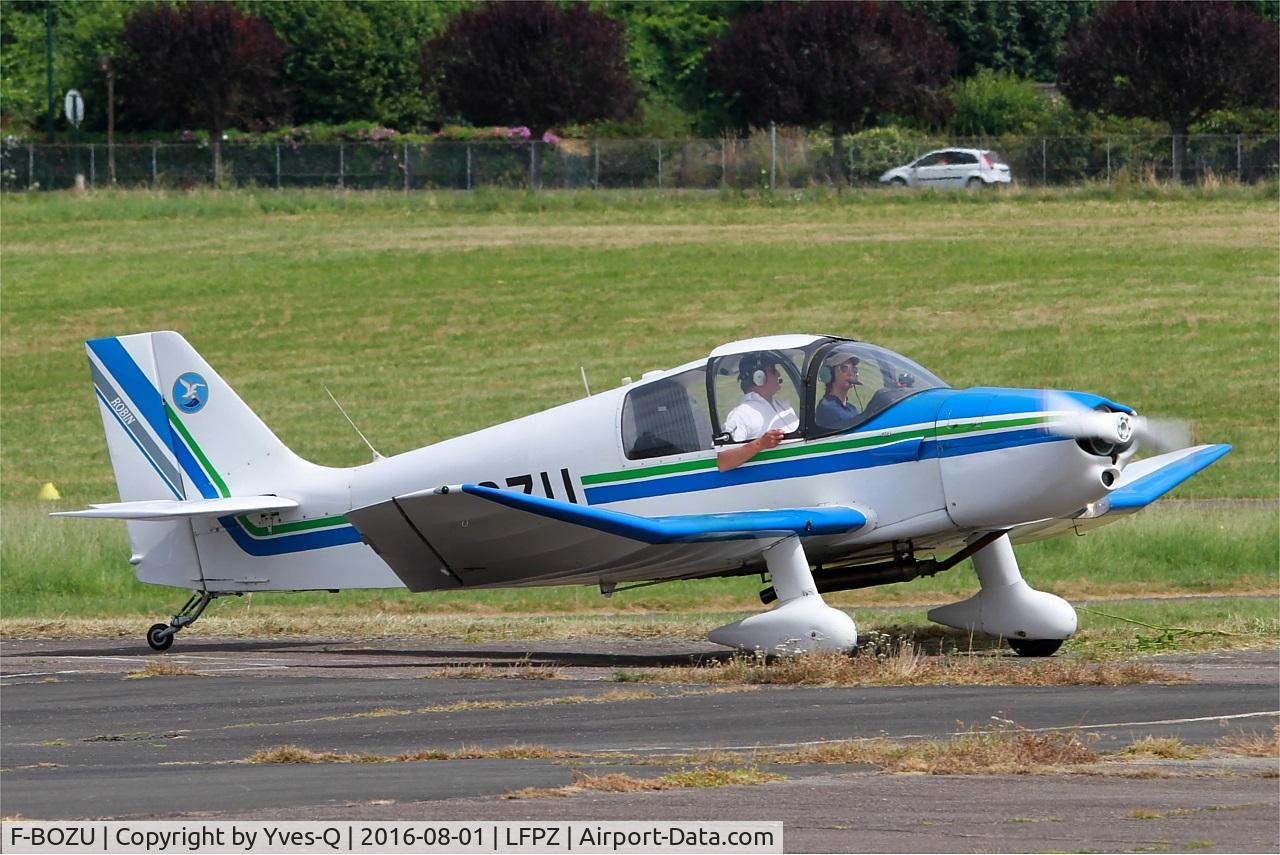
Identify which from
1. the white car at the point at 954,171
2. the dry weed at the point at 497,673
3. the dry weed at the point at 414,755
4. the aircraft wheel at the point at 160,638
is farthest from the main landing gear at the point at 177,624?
the white car at the point at 954,171

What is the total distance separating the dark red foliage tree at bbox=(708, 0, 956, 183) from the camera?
58.6 m

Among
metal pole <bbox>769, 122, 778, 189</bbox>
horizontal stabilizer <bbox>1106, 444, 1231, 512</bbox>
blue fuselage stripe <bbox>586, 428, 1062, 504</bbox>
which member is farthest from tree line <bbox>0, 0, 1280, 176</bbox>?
blue fuselage stripe <bbox>586, 428, 1062, 504</bbox>

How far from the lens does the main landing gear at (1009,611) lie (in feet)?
44.7

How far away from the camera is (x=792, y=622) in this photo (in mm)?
12898

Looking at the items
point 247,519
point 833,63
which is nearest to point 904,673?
point 247,519

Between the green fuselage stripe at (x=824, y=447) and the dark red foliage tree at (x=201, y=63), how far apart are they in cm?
5269

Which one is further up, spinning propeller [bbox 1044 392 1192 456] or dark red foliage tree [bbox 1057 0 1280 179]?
dark red foliage tree [bbox 1057 0 1280 179]

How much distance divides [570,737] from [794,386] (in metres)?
4.18

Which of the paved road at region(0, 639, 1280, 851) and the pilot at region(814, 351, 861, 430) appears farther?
the pilot at region(814, 351, 861, 430)

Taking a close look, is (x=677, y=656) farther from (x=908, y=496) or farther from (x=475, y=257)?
(x=475, y=257)

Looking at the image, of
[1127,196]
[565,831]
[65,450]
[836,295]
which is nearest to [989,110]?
[1127,196]

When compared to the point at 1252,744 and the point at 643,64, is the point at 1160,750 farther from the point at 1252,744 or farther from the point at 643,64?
the point at 643,64

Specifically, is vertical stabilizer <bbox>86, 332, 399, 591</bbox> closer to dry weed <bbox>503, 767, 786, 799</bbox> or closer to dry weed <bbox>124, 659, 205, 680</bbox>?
dry weed <bbox>124, 659, 205, 680</bbox>

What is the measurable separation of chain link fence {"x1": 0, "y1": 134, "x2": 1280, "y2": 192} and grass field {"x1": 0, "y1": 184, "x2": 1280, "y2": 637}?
3.22 m
